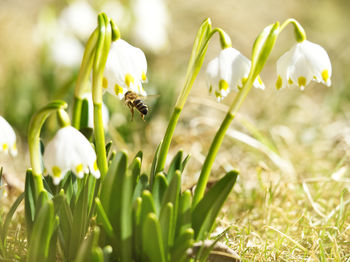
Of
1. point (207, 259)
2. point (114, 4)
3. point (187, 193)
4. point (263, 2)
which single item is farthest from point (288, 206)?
point (263, 2)

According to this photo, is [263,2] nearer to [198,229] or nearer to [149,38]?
[149,38]

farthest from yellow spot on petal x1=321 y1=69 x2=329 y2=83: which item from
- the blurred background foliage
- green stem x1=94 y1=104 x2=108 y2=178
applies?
the blurred background foliage

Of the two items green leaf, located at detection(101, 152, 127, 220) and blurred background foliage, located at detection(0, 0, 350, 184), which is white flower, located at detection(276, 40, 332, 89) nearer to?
green leaf, located at detection(101, 152, 127, 220)

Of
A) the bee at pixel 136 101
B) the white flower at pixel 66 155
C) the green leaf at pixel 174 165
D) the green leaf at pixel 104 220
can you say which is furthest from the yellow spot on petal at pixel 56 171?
the bee at pixel 136 101

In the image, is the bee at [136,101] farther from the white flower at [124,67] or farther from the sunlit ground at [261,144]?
the sunlit ground at [261,144]

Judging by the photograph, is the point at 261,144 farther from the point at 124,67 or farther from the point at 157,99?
the point at 124,67

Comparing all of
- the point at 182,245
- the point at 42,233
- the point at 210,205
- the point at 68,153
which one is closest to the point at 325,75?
the point at 210,205
